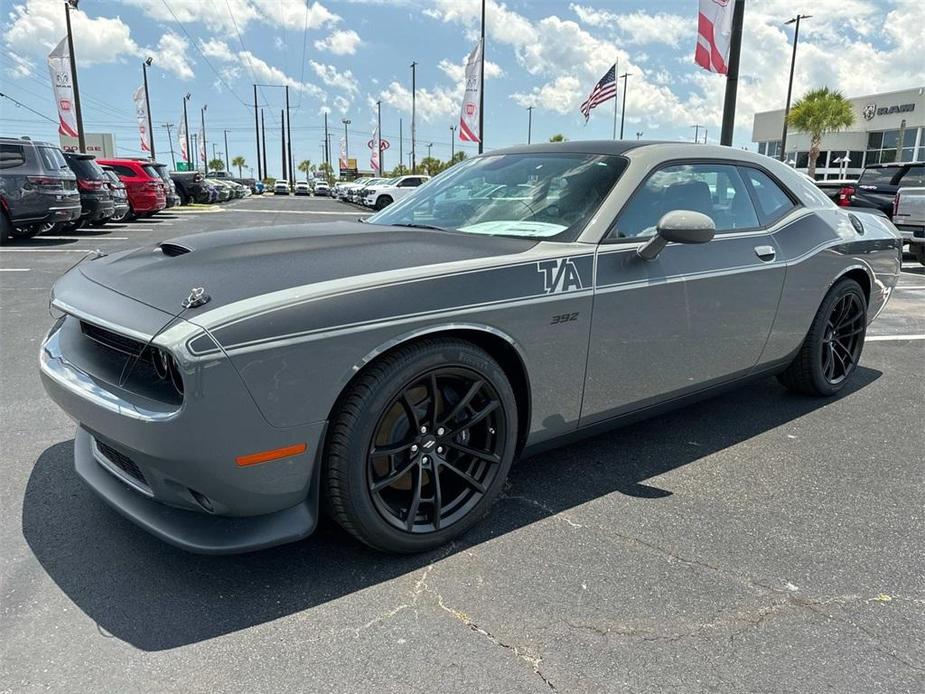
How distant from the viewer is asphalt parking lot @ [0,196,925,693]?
197 centimetres

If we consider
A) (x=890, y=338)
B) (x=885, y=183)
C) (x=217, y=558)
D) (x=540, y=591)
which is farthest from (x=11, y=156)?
(x=885, y=183)

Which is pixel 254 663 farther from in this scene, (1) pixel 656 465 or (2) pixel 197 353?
(1) pixel 656 465

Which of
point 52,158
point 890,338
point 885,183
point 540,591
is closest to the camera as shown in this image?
point 540,591

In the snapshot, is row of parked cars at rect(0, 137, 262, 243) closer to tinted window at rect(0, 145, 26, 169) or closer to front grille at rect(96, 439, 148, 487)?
tinted window at rect(0, 145, 26, 169)

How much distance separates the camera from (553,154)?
3.49 m

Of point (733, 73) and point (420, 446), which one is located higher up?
point (733, 73)

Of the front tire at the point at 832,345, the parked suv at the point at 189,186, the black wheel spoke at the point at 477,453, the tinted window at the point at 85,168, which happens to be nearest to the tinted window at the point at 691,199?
the front tire at the point at 832,345

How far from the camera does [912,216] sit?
34.6 feet

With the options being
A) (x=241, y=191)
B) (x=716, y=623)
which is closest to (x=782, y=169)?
(x=716, y=623)

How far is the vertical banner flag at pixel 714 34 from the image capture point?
10531 millimetres

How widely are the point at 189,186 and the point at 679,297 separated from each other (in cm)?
2977

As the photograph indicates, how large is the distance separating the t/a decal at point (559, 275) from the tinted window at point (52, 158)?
12698 mm

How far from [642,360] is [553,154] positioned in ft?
3.83

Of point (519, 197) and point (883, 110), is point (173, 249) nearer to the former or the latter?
point (519, 197)
